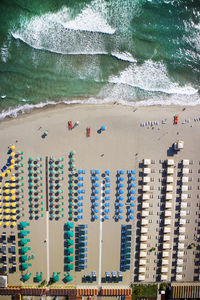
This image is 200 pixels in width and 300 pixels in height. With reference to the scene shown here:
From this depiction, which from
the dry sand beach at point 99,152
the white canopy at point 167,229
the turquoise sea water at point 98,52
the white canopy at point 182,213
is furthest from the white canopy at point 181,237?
the turquoise sea water at point 98,52

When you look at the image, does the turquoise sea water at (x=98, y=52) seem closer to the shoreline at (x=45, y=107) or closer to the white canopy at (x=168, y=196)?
the shoreline at (x=45, y=107)

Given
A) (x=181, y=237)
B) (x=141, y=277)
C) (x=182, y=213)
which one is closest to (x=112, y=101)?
(x=182, y=213)

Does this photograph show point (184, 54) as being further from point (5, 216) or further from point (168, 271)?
point (5, 216)

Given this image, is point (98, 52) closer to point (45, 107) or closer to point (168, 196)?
point (45, 107)

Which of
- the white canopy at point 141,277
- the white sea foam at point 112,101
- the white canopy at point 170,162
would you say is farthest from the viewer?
the white canopy at point 141,277

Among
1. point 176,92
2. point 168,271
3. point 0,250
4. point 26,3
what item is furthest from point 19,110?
point 168,271

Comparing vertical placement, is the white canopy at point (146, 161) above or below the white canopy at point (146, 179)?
above
